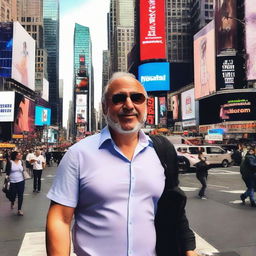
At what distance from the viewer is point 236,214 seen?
7.92 metres

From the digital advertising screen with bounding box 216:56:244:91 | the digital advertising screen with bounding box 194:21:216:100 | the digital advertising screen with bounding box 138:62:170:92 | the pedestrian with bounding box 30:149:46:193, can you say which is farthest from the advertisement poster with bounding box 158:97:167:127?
the pedestrian with bounding box 30:149:46:193

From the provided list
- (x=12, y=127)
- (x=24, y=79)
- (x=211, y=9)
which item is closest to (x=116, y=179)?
(x=12, y=127)

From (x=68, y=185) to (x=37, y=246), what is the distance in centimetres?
431

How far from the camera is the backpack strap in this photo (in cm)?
193

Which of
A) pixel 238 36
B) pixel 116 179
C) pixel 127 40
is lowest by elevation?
pixel 116 179

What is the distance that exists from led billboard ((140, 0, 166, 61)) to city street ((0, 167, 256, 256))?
273 feet

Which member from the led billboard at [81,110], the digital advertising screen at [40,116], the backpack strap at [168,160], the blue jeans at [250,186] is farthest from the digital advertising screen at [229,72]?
the led billboard at [81,110]

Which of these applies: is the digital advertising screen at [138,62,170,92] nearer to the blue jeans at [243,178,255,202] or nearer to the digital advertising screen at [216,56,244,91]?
the digital advertising screen at [216,56,244,91]

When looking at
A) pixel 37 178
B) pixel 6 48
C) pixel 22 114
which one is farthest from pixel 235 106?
pixel 37 178

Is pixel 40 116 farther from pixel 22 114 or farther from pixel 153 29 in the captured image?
pixel 153 29

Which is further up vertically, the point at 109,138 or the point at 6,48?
the point at 6,48

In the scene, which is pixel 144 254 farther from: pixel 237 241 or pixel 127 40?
pixel 127 40

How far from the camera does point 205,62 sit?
6875cm

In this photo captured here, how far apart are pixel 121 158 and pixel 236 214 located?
6933mm
